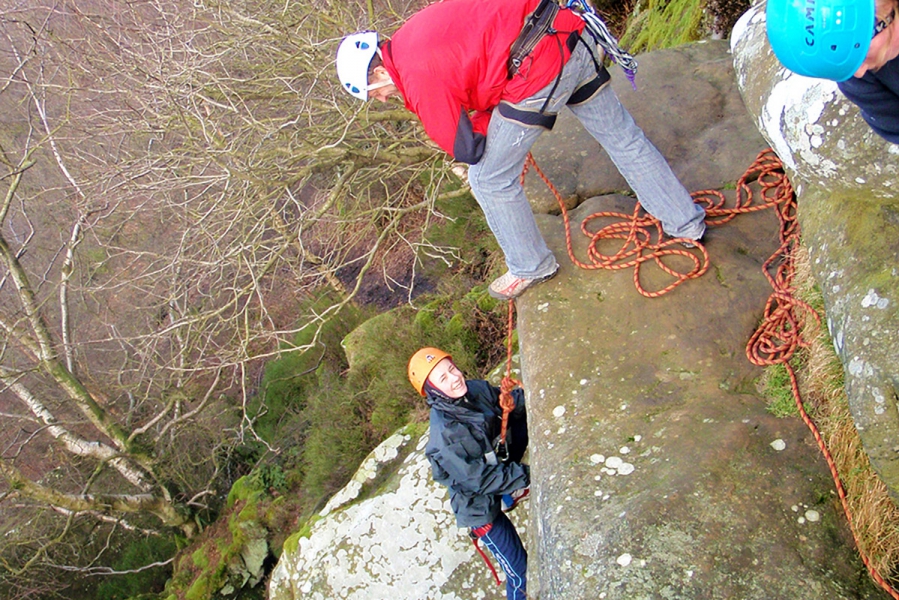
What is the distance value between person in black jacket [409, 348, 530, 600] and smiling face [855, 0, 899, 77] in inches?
92.0

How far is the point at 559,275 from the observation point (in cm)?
362

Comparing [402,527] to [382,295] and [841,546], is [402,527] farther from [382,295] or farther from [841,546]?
[382,295]

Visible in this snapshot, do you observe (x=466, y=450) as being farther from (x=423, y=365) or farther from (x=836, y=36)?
(x=836, y=36)

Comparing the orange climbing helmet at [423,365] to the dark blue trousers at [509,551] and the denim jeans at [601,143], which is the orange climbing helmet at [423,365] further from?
the dark blue trousers at [509,551]

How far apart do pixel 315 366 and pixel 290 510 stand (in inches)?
91.7

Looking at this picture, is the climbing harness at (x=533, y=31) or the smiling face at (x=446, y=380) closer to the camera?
the climbing harness at (x=533, y=31)

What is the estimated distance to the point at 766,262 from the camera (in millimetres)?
3141

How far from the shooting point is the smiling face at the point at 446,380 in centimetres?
339

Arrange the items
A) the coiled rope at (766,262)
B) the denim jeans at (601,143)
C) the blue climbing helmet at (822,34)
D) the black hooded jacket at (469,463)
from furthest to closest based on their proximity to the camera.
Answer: the black hooded jacket at (469,463), the denim jeans at (601,143), the coiled rope at (766,262), the blue climbing helmet at (822,34)

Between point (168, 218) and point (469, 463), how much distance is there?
18.3 feet

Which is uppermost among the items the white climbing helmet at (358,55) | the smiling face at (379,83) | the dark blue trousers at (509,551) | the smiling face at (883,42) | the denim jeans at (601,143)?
the smiling face at (883,42)

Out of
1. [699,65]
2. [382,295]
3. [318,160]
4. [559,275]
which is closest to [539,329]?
[559,275]

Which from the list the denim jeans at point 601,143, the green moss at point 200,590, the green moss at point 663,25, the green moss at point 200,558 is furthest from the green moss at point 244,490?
the green moss at point 663,25

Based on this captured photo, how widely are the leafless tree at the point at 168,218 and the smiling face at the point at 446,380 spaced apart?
1.83 m
